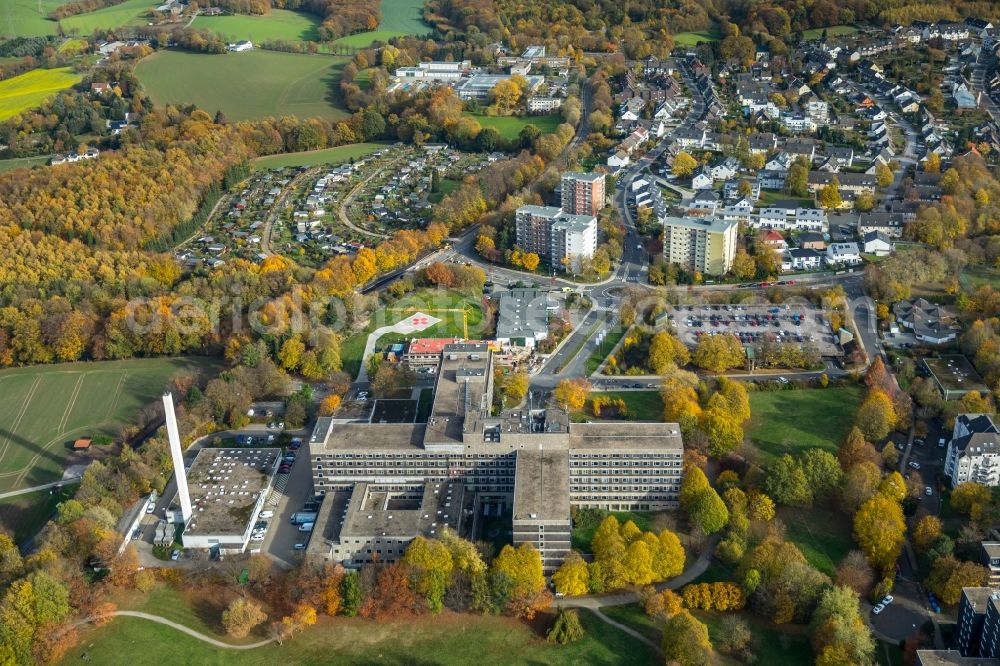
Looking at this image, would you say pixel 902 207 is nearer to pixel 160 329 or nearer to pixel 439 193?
pixel 439 193

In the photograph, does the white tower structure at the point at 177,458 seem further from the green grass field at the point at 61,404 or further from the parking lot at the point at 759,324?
the parking lot at the point at 759,324

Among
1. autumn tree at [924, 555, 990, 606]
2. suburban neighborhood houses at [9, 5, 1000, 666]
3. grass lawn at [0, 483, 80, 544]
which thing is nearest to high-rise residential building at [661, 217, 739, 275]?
suburban neighborhood houses at [9, 5, 1000, 666]

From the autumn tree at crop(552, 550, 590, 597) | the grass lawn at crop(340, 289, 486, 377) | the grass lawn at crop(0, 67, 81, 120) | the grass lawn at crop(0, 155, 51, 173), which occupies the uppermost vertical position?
the autumn tree at crop(552, 550, 590, 597)

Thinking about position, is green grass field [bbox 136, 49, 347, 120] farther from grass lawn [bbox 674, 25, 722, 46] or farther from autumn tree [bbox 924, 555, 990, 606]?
autumn tree [bbox 924, 555, 990, 606]

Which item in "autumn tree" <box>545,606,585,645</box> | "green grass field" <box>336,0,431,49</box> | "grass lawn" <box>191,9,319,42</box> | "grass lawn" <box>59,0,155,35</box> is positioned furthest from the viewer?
"green grass field" <box>336,0,431,49</box>

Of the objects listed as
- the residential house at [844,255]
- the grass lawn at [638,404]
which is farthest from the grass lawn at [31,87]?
the residential house at [844,255]

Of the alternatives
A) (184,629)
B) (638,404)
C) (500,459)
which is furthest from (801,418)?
(184,629)
